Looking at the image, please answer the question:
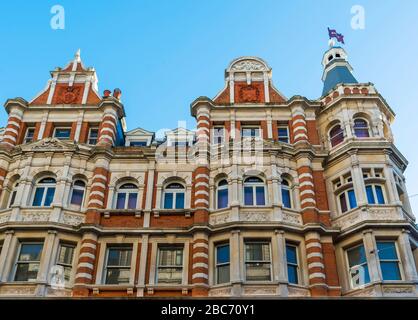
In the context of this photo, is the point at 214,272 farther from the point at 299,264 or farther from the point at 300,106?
the point at 300,106

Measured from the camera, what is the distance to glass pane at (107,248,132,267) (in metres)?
20.3

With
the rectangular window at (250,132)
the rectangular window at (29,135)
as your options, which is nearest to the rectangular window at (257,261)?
the rectangular window at (250,132)

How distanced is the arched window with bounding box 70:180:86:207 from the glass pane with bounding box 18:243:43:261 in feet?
8.33

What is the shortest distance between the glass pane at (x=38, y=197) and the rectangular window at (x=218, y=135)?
8.62 m

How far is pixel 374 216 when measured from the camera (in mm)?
20234

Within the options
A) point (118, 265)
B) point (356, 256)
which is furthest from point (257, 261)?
point (118, 265)

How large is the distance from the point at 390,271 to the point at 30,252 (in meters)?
14.9

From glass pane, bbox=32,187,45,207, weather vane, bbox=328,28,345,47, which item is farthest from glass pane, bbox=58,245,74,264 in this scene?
weather vane, bbox=328,28,345,47

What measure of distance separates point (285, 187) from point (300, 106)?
4758mm

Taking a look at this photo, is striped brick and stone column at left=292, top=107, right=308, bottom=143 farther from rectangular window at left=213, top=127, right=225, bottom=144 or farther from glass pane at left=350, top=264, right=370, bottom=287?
glass pane at left=350, top=264, right=370, bottom=287

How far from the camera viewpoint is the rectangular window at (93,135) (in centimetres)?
2462

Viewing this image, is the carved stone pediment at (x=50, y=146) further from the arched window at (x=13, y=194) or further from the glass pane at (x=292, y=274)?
the glass pane at (x=292, y=274)

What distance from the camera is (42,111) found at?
82.5 feet
